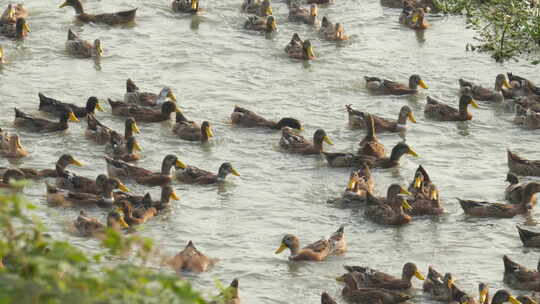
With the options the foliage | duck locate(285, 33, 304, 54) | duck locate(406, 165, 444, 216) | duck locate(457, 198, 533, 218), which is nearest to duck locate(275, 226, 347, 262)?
duck locate(406, 165, 444, 216)

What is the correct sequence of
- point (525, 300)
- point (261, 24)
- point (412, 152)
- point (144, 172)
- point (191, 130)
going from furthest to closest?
point (261, 24) → point (191, 130) → point (412, 152) → point (144, 172) → point (525, 300)

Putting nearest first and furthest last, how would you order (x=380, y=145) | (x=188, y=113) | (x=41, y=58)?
(x=380, y=145)
(x=188, y=113)
(x=41, y=58)

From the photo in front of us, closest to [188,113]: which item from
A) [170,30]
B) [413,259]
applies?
[170,30]

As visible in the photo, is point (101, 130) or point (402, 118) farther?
point (402, 118)

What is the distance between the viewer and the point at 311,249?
17.7 metres

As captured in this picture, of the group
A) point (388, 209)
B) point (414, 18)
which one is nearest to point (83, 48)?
point (414, 18)

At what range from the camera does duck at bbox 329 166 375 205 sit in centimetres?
1939

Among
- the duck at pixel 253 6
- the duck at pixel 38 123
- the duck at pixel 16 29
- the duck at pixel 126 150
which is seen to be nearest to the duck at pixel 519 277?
the duck at pixel 126 150

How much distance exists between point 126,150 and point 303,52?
243 inches

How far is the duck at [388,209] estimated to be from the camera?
61.7 feet

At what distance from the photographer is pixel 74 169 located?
808 inches

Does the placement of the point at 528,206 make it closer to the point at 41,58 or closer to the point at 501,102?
the point at 501,102

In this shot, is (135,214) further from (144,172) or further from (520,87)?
(520,87)

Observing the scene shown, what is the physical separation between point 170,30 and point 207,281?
1168 centimetres
